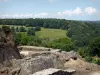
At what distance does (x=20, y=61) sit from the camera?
20969 millimetres

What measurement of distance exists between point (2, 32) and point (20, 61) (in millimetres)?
3933

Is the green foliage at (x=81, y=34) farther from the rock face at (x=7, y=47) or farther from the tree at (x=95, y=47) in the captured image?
the rock face at (x=7, y=47)

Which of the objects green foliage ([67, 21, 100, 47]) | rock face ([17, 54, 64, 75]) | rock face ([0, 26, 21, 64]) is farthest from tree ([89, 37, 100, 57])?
green foliage ([67, 21, 100, 47])

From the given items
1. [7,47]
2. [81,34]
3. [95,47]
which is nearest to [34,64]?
[7,47]

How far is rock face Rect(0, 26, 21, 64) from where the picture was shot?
2200 cm

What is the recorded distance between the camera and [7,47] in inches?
897

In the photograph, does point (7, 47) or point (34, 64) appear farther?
point (7, 47)

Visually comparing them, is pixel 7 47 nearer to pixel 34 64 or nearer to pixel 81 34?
pixel 34 64

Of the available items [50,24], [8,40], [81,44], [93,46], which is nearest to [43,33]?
[81,44]

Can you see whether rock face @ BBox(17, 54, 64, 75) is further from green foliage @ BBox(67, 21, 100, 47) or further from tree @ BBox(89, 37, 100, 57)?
green foliage @ BBox(67, 21, 100, 47)

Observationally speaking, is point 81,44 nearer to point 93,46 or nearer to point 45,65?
point 93,46

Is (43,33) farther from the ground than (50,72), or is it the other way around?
(50,72)

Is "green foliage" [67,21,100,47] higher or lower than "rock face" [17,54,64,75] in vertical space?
lower

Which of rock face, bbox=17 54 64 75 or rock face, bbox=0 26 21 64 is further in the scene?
rock face, bbox=0 26 21 64
